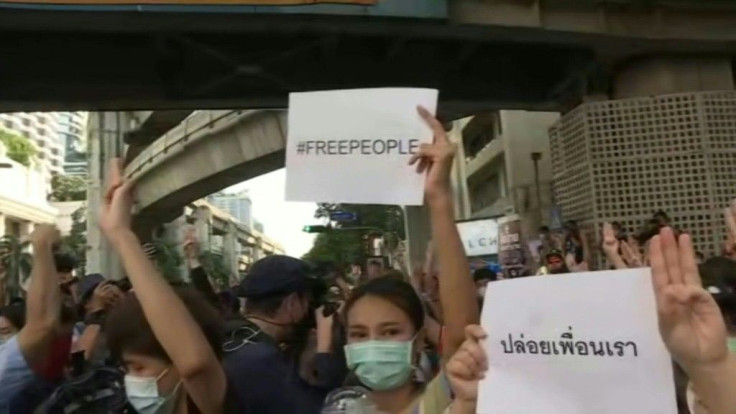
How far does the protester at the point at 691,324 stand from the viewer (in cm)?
168

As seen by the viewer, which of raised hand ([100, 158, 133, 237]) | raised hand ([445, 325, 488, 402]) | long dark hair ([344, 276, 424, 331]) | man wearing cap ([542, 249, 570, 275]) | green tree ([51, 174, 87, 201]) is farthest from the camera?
green tree ([51, 174, 87, 201])

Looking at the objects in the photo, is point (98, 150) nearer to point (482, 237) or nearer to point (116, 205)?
point (482, 237)

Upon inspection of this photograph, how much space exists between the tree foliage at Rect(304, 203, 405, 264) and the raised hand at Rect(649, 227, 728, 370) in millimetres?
25109

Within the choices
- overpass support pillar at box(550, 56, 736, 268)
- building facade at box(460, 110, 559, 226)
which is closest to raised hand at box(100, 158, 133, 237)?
overpass support pillar at box(550, 56, 736, 268)

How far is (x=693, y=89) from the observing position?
1265 cm

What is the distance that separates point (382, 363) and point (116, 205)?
91cm

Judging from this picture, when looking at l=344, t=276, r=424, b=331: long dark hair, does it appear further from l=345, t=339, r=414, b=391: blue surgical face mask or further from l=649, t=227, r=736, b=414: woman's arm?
l=649, t=227, r=736, b=414: woman's arm

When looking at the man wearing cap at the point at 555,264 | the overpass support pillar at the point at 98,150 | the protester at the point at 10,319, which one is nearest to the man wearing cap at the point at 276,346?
the protester at the point at 10,319

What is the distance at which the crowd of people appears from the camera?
1739 millimetres

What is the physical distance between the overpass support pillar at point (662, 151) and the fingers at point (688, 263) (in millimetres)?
10260

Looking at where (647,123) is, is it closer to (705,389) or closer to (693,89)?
(693,89)

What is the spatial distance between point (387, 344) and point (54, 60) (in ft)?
36.1

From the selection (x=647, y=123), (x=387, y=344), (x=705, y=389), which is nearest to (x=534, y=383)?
(x=705, y=389)

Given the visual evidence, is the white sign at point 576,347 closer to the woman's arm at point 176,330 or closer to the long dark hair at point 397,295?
the long dark hair at point 397,295
